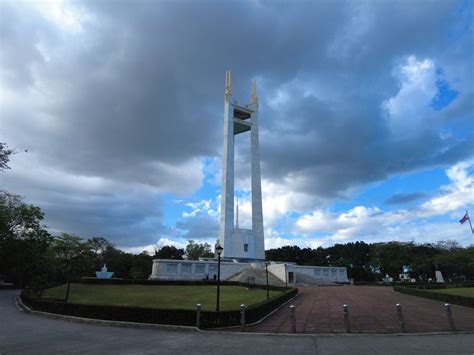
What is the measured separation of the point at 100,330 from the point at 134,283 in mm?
24708

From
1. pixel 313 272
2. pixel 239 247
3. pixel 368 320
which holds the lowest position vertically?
pixel 368 320

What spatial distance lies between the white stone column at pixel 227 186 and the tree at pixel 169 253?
41532mm

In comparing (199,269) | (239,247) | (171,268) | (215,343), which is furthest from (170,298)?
(239,247)

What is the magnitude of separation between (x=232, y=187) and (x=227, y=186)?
121 cm

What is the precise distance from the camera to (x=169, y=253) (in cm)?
9731

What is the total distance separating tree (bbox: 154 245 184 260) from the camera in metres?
96.6

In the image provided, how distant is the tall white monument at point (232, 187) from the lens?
195 ft

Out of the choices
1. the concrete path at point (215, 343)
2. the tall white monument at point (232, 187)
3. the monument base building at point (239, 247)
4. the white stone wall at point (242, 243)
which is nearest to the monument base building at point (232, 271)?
the monument base building at point (239, 247)

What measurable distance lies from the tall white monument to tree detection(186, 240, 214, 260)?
25954 millimetres

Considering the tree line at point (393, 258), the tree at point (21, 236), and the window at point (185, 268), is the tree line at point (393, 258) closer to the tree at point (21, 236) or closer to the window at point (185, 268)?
the window at point (185, 268)

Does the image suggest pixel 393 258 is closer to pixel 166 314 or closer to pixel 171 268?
pixel 171 268

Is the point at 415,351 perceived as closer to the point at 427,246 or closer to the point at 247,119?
the point at 247,119

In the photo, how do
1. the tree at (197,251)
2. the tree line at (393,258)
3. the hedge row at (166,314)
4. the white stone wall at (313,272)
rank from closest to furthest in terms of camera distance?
the hedge row at (166,314), the white stone wall at (313,272), the tree line at (393,258), the tree at (197,251)

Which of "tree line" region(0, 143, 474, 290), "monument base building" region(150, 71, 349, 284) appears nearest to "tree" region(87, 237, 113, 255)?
"tree line" region(0, 143, 474, 290)
